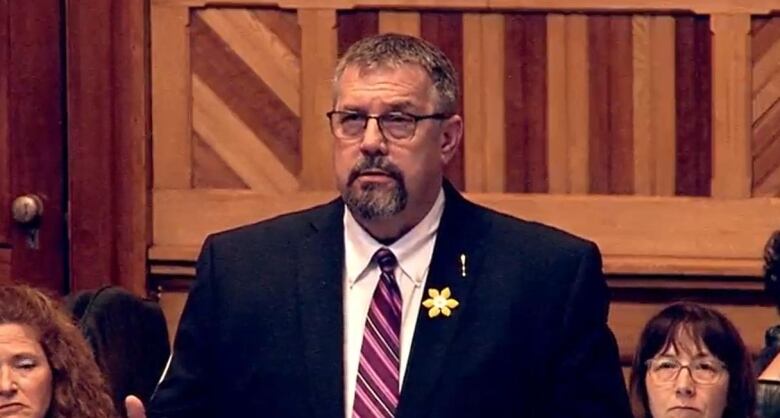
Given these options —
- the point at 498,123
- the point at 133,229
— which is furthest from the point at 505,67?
the point at 133,229

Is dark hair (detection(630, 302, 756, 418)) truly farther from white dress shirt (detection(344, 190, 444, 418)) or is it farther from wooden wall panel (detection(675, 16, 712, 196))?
wooden wall panel (detection(675, 16, 712, 196))

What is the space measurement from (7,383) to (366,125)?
899 mm

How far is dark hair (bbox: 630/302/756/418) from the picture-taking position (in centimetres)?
524

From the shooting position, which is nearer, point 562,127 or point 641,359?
point 641,359

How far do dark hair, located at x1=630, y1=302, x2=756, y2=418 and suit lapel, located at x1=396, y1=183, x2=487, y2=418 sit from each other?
2.72 ft

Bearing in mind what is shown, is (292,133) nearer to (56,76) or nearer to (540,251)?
(56,76)

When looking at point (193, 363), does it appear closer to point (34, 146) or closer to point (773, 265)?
point (773, 265)

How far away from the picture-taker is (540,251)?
459cm

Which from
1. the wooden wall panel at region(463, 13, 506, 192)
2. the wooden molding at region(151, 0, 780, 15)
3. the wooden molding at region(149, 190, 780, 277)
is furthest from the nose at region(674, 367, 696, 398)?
the wooden molding at region(151, 0, 780, 15)

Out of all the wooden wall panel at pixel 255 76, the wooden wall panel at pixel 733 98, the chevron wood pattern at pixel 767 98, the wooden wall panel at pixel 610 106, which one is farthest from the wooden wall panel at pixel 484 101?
the chevron wood pattern at pixel 767 98

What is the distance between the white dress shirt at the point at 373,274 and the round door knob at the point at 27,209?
2216mm

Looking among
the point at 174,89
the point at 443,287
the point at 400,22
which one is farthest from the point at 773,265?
the point at 174,89

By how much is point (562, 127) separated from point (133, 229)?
1221 mm

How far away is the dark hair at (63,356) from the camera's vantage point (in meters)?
4.79
